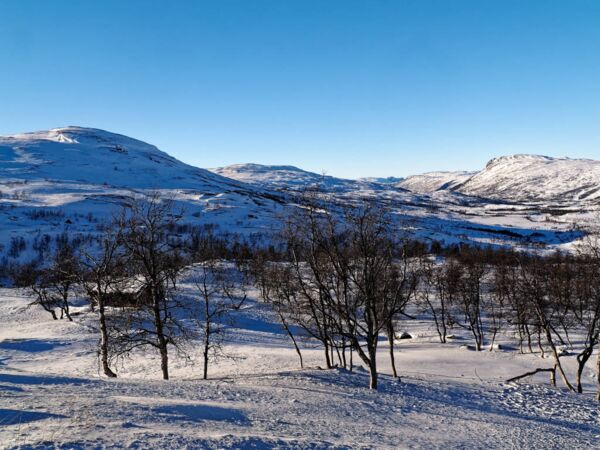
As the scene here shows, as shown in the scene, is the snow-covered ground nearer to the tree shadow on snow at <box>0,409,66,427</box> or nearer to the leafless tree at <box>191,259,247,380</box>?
the tree shadow on snow at <box>0,409,66,427</box>

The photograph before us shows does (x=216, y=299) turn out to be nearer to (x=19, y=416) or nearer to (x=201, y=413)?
(x=201, y=413)

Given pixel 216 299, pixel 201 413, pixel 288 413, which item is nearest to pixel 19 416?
pixel 201 413

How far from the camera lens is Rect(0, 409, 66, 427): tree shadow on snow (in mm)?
9184

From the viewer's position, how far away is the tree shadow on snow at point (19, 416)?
9.18 metres

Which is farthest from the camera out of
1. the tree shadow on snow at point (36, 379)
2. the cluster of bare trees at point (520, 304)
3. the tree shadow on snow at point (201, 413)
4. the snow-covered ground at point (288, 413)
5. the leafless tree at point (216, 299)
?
the cluster of bare trees at point (520, 304)

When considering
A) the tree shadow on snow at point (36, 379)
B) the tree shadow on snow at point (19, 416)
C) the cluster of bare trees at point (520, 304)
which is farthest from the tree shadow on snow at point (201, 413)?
the cluster of bare trees at point (520, 304)

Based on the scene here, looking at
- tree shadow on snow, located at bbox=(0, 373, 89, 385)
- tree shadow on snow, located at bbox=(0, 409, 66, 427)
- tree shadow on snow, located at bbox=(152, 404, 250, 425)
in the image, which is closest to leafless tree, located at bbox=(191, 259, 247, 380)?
tree shadow on snow, located at bbox=(0, 373, 89, 385)

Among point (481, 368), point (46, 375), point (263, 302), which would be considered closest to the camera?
point (46, 375)

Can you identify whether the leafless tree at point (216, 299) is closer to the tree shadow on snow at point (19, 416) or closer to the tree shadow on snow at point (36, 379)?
the tree shadow on snow at point (36, 379)

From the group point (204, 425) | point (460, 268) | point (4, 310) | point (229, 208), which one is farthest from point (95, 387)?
point (229, 208)

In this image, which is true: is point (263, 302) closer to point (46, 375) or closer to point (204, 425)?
point (46, 375)

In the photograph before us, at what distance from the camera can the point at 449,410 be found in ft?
52.9

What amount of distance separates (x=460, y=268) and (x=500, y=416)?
55.3m

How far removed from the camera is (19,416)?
375 inches
